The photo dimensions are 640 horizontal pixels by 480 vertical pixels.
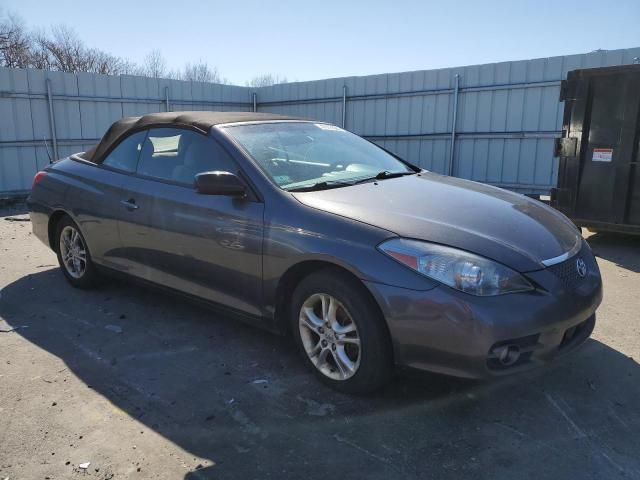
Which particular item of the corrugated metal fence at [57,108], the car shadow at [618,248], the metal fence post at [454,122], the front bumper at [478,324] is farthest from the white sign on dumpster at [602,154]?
the corrugated metal fence at [57,108]

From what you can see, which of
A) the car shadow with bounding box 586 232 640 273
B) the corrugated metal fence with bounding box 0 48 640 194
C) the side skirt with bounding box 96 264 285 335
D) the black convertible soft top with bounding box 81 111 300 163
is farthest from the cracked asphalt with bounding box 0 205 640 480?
the corrugated metal fence with bounding box 0 48 640 194

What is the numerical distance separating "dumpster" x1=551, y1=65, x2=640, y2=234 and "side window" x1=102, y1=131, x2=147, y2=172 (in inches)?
208

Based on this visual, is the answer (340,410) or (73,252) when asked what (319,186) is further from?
(73,252)

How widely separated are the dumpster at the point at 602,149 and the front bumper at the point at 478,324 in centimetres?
452

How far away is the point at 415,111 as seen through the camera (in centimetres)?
1191

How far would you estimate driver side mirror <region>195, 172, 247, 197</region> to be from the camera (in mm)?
3285

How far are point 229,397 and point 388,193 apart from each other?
5.15ft

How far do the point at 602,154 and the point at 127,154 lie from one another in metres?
5.59

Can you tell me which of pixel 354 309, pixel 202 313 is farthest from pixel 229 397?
pixel 202 313

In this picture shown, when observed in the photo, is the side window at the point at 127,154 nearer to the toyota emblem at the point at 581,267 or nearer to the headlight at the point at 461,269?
the headlight at the point at 461,269

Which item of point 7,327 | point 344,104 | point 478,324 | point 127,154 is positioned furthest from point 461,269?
point 344,104

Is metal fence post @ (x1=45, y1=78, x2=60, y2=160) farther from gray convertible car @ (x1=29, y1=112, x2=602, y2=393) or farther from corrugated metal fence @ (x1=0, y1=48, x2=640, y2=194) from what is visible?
gray convertible car @ (x1=29, y1=112, x2=602, y2=393)

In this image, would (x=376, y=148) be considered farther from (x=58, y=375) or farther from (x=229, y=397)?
(x=58, y=375)

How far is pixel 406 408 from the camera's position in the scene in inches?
116
